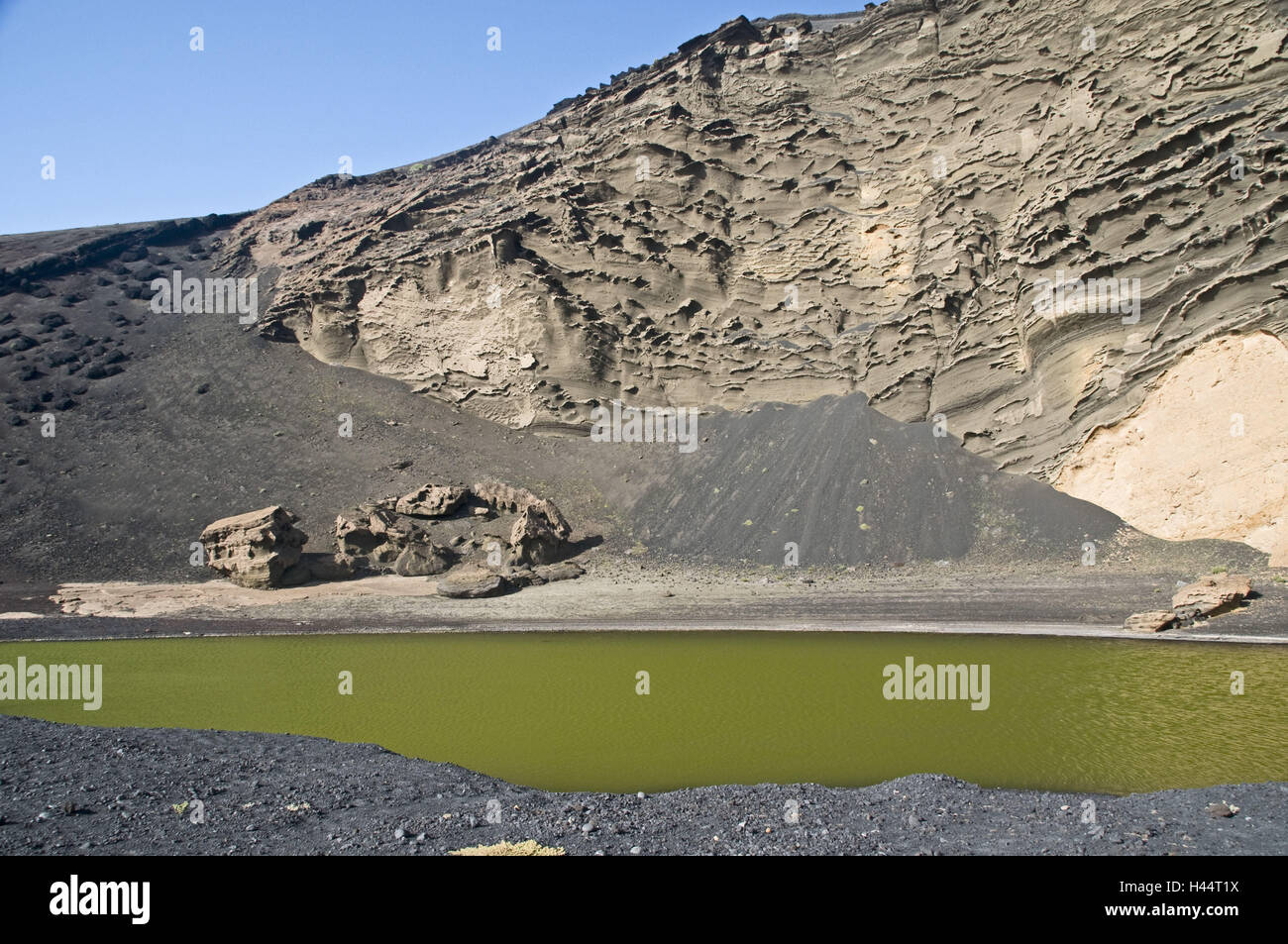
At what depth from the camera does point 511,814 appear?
28.3 ft

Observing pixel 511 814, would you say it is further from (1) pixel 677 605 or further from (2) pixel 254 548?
(2) pixel 254 548

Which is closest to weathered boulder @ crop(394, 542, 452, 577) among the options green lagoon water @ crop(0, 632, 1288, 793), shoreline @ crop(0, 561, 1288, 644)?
shoreline @ crop(0, 561, 1288, 644)

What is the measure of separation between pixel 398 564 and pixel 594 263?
2245cm

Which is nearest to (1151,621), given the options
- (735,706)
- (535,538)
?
(735,706)

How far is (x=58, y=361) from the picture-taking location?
151 ft

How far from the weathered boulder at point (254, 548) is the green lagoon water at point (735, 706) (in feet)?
23.8

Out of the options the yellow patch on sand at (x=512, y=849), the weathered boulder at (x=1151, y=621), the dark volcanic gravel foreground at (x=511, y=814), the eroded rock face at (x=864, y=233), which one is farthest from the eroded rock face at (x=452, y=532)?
the yellow patch on sand at (x=512, y=849)

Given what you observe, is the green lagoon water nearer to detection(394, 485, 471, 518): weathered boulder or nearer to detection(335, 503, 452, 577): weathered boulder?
detection(335, 503, 452, 577): weathered boulder

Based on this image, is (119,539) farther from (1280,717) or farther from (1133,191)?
(1133,191)

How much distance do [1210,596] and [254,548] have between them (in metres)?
33.0

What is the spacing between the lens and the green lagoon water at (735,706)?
11344mm

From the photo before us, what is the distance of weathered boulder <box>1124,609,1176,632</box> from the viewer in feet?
64.7

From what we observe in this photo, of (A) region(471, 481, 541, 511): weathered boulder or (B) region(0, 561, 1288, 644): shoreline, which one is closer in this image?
(B) region(0, 561, 1288, 644): shoreline

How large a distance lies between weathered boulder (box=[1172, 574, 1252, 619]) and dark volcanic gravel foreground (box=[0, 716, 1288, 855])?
13324mm
